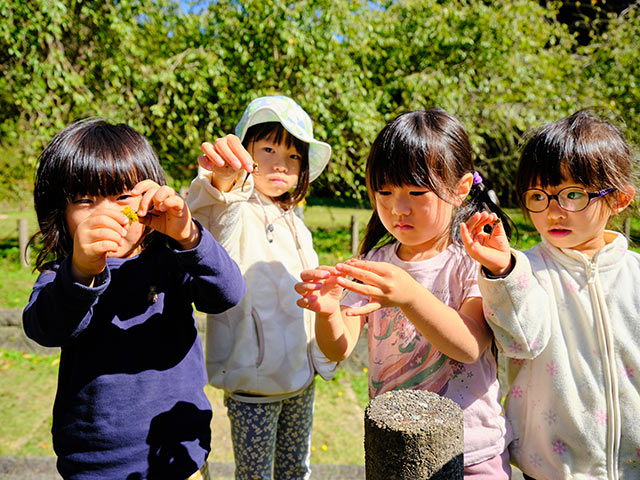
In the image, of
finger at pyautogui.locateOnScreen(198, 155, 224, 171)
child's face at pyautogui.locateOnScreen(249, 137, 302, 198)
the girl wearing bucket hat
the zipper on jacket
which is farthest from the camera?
child's face at pyautogui.locateOnScreen(249, 137, 302, 198)

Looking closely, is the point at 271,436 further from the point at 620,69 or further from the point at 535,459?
the point at 620,69

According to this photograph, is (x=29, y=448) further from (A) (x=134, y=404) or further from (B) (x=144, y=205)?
(B) (x=144, y=205)

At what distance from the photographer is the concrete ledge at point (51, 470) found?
3.16 m

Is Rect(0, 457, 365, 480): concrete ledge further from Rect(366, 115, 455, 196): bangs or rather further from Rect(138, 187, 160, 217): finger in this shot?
Rect(138, 187, 160, 217): finger

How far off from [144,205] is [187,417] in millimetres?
790

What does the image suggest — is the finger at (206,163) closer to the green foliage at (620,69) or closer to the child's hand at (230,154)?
the child's hand at (230,154)

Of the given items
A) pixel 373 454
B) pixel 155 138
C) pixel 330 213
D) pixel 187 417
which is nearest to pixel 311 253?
pixel 187 417

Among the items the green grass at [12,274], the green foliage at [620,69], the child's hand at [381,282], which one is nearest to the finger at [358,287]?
the child's hand at [381,282]

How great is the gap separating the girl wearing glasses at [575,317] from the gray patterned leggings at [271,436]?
1021 mm

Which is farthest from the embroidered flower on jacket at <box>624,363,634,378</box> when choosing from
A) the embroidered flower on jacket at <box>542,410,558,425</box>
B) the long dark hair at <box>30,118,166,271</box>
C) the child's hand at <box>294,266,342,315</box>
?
the long dark hair at <box>30,118,166,271</box>

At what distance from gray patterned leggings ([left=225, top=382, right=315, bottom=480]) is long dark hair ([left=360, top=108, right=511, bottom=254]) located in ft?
3.62

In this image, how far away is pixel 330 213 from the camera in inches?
592

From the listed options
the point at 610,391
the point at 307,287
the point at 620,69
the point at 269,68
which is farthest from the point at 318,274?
the point at 620,69

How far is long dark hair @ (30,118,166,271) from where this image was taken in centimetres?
174
